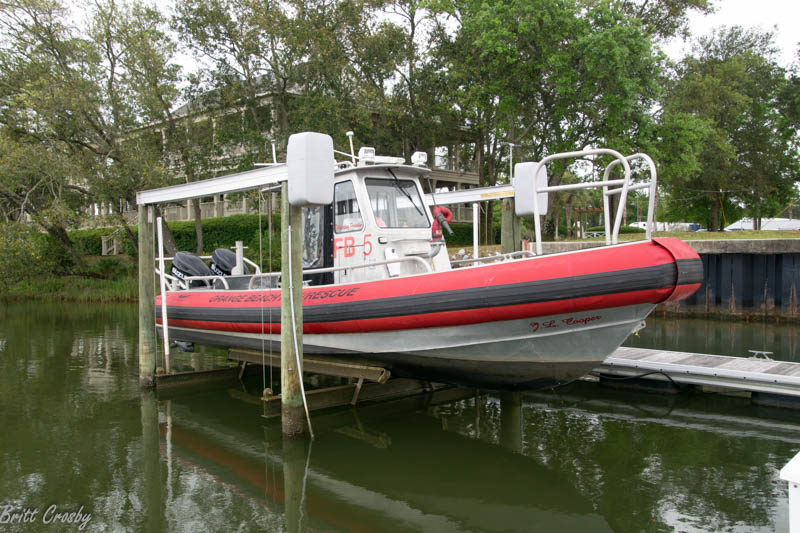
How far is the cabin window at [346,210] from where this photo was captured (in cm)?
712

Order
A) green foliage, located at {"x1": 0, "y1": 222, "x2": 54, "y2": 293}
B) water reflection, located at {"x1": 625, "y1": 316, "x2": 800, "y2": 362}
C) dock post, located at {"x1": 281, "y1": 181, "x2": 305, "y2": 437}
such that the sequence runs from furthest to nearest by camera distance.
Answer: green foliage, located at {"x1": 0, "y1": 222, "x2": 54, "y2": 293} < water reflection, located at {"x1": 625, "y1": 316, "x2": 800, "y2": 362} < dock post, located at {"x1": 281, "y1": 181, "x2": 305, "y2": 437}

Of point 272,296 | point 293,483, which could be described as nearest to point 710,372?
point 293,483

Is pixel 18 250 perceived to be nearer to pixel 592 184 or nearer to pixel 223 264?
pixel 223 264

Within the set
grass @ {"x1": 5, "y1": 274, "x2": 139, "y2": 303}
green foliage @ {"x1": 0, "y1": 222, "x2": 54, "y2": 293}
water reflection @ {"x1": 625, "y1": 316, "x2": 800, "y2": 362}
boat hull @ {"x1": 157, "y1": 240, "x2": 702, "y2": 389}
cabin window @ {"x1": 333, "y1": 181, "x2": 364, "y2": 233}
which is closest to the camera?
boat hull @ {"x1": 157, "y1": 240, "x2": 702, "y2": 389}

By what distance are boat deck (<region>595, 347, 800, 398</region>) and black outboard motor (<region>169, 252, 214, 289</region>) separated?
19.4ft

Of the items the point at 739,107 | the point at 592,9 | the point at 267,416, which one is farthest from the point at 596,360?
the point at 739,107

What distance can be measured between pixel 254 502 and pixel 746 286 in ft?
44.9

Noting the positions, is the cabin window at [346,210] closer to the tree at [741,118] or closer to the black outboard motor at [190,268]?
the black outboard motor at [190,268]

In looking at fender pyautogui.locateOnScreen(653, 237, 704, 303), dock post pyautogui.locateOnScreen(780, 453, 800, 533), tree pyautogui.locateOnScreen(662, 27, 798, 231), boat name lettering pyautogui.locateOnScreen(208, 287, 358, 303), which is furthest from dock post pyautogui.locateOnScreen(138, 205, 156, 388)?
tree pyautogui.locateOnScreen(662, 27, 798, 231)

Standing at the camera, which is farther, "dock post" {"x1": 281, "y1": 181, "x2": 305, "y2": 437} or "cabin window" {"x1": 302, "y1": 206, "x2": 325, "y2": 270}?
"cabin window" {"x1": 302, "y1": 206, "x2": 325, "y2": 270}

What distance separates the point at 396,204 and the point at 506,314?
2.43m

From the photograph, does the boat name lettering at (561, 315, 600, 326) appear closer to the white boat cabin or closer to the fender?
the fender

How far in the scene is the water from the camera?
4680mm

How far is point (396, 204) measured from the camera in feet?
24.2
